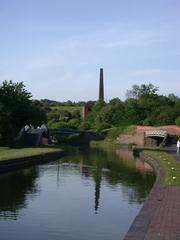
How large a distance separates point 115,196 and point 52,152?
28.4 metres

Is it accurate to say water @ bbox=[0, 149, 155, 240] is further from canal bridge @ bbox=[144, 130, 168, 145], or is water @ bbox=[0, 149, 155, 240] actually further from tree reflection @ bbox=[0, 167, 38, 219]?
canal bridge @ bbox=[144, 130, 168, 145]

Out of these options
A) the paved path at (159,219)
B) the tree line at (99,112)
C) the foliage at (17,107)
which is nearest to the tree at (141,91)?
the tree line at (99,112)

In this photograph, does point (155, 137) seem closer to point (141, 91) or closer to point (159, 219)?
point (141, 91)

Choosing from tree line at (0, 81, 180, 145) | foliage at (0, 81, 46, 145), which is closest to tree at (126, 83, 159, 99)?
tree line at (0, 81, 180, 145)

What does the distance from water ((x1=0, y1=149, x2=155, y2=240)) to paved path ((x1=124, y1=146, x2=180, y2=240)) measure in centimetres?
88

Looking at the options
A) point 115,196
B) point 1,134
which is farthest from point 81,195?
point 1,134

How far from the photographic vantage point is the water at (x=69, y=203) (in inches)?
693

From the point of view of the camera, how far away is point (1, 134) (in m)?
57.4

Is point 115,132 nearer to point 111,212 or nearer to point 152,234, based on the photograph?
point 111,212

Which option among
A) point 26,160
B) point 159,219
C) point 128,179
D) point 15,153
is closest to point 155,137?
point 15,153

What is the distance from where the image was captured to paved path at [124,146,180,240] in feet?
48.9

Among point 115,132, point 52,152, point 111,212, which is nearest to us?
point 111,212

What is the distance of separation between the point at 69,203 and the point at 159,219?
7.06 metres

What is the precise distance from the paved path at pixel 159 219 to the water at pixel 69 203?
0.88 metres
